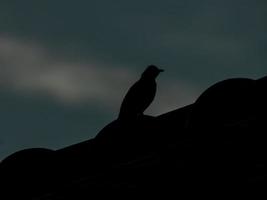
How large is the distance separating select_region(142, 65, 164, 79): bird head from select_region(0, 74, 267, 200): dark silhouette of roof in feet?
6.88

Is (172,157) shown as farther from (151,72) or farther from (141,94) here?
(151,72)

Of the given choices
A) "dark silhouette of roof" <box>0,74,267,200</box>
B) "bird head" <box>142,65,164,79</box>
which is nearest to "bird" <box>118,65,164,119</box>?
"bird head" <box>142,65,164,79</box>

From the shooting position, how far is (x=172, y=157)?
496 inches

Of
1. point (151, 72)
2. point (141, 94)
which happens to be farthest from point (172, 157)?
point (151, 72)

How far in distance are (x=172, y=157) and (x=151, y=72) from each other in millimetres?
3911

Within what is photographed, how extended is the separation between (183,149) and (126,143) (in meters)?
1.27

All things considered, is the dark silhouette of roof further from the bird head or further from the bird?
the bird head

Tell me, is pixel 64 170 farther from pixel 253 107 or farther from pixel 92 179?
pixel 253 107

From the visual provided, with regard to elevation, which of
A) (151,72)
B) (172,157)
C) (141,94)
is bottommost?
(172,157)

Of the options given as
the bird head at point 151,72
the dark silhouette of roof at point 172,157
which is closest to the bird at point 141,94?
the bird head at point 151,72

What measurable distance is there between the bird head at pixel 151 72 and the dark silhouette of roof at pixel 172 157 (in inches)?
82.5

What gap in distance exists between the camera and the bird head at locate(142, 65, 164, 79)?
53.3ft

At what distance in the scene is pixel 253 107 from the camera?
11.9 meters

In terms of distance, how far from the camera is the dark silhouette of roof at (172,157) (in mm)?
11812
